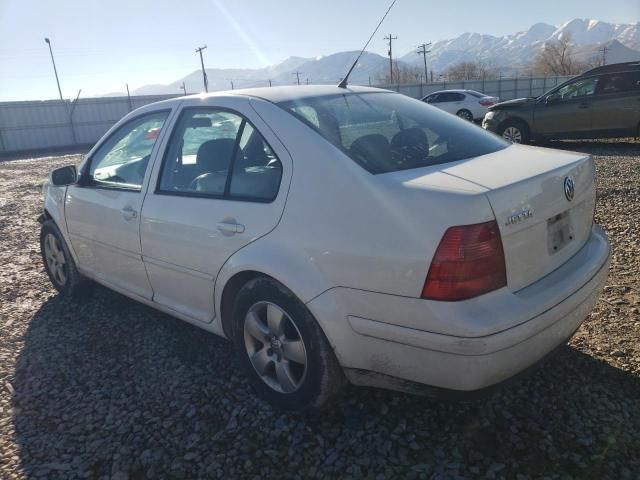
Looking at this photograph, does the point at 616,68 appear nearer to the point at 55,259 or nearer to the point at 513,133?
the point at 513,133

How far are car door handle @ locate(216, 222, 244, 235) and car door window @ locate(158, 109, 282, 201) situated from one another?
149mm

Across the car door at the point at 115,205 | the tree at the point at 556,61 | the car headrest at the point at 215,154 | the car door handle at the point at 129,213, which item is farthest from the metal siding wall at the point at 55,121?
the tree at the point at 556,61

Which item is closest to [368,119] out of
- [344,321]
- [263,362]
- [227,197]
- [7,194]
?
[227,197]

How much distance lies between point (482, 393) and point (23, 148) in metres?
27.6

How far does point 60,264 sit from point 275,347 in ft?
8.86

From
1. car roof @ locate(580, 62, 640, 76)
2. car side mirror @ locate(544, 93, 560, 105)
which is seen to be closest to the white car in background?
car side mirror @ locate(544, 93, 560, 105)

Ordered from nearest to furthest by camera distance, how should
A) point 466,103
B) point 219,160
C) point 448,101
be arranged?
point 219,160 < point 466,103 < point 448,101

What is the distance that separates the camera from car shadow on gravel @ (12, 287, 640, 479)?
2.24 m

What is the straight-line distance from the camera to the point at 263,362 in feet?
8.91

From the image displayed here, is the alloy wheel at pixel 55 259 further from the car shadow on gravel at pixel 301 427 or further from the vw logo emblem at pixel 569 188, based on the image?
the vw logo emblem at pixel 569 188

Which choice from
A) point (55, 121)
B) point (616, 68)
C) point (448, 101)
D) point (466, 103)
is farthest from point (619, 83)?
point (55, 121)

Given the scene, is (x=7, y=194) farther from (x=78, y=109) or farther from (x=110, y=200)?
(x=78, y=109)

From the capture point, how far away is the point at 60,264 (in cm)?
438

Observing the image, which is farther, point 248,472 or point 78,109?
point 78,109
